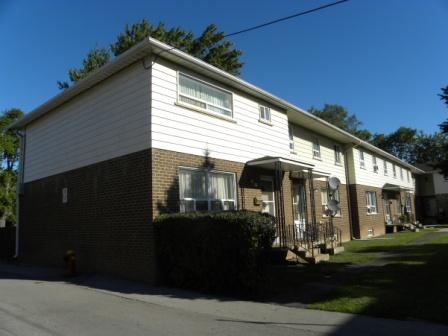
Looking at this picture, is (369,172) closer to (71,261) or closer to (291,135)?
(291,135)

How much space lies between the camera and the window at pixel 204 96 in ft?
41.2

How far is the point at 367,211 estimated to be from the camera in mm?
26906

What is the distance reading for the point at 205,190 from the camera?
42.0 feet

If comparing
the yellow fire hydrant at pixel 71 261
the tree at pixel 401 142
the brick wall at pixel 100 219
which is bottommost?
the yellow fire hydrant at pixel 71 261

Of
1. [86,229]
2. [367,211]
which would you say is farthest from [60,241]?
[367,211]

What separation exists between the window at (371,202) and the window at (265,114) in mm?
13483

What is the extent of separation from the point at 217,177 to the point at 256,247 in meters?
4.67

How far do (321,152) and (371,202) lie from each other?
751 cm

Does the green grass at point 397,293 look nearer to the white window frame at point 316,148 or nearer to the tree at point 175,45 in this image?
the white window frame at point 316,148

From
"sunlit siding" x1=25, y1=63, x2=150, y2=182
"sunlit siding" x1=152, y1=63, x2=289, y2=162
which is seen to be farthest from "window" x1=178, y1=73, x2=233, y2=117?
"sunlit siding" x1=25, y1=63, x2=150, y2=182

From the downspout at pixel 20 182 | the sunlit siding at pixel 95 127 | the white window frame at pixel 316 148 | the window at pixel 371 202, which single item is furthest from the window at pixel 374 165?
the downspout at pixel 20 182

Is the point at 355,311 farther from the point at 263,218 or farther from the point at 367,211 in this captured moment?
the point at 367,211

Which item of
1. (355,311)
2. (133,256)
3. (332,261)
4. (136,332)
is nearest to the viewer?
(136,332)

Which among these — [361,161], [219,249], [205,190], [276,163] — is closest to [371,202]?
[361,161]
